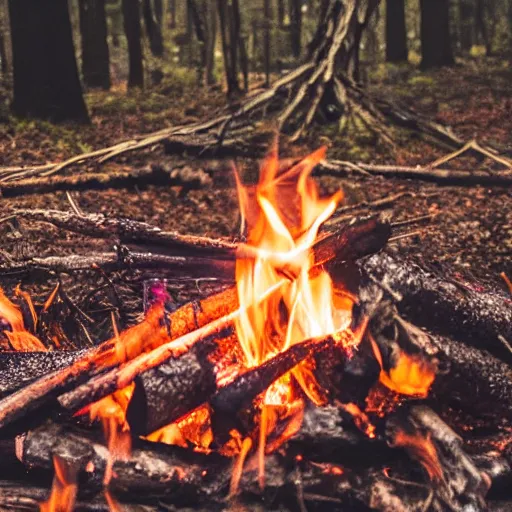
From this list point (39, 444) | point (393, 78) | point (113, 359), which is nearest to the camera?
point (39, 444)

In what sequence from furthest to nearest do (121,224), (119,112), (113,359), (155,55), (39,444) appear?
1. (155,55)
2. (119,112)
3. (121,224)
4. (113,359)
5. (39,444)

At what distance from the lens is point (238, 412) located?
3605mm

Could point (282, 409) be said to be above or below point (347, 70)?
below

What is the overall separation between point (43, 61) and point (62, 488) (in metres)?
13.0

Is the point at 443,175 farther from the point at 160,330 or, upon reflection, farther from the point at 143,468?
the point at 143,468

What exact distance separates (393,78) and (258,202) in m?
17.7

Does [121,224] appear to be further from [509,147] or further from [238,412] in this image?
[509,147]

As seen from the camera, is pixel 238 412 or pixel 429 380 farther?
pixel 429 380

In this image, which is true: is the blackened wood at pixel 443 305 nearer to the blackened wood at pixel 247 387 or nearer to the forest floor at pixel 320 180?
the forest floor at pixel 320 180

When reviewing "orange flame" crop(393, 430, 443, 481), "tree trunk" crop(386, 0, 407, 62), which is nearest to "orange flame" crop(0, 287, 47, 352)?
"orange flame" crop(393, 430, 443, 481)

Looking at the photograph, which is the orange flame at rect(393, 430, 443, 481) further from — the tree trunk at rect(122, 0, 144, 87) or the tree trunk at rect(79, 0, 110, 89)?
the tree trunk at rect(79, 0, 110, 89)

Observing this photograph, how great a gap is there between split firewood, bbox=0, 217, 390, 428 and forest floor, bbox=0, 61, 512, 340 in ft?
2.89

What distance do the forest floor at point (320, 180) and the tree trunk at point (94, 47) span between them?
143 centimetres

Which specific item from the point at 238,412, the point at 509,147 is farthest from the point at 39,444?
the point at 509,147
